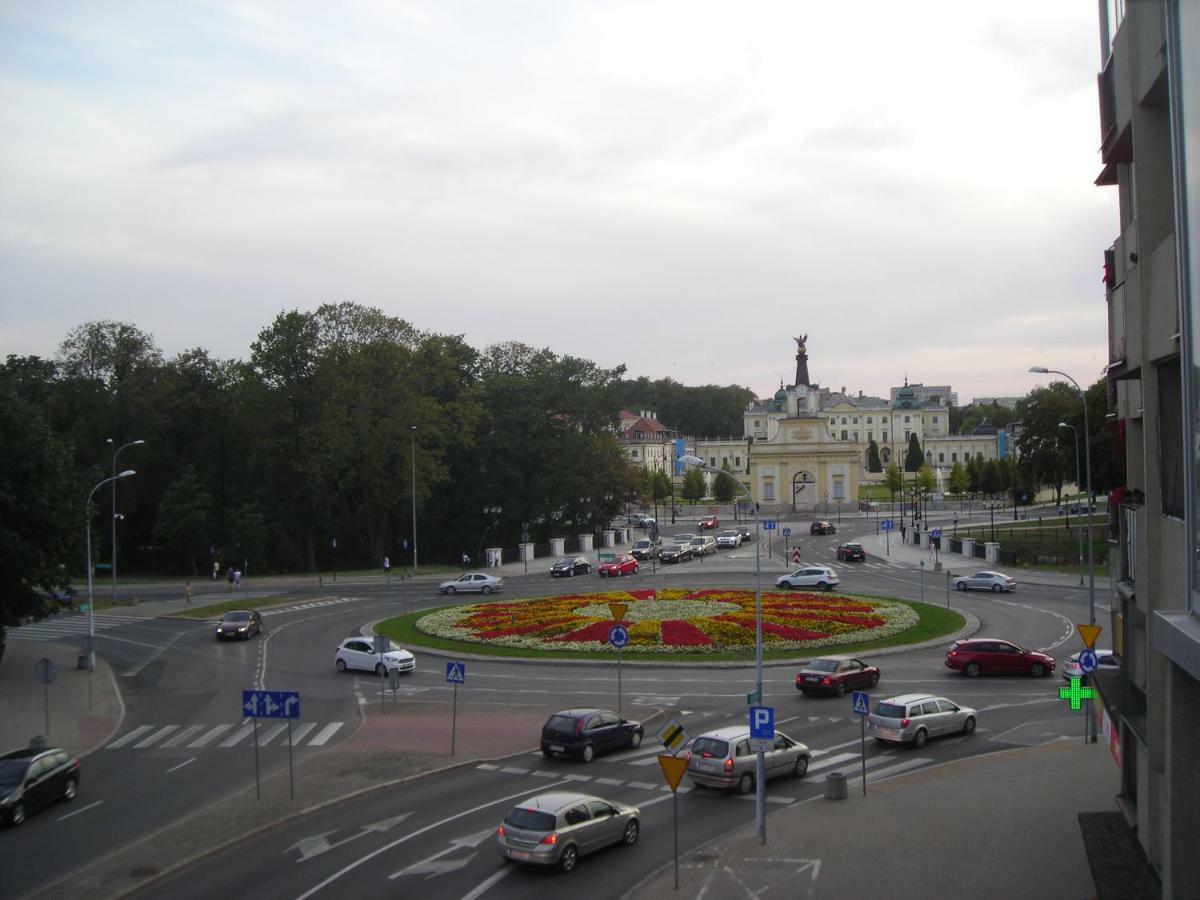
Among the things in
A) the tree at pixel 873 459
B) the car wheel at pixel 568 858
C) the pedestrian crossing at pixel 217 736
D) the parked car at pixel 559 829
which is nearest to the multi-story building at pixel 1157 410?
the parked car at pixel 559 829

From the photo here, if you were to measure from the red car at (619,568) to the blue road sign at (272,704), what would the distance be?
44396 mm

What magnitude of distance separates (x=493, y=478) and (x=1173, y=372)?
6982cm

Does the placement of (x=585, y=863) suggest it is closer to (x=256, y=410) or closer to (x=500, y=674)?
(x=500, y=674)

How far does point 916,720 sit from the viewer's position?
2427cm

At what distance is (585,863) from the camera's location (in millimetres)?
16828

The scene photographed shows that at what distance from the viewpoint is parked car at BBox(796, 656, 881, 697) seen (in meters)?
29.3

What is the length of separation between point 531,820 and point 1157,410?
35.8 feet

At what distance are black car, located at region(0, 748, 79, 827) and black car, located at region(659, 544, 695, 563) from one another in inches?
2096

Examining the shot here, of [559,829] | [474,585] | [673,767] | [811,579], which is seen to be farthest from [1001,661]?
[474,585]

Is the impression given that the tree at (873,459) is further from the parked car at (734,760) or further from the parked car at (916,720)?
the parked car at (734,760)

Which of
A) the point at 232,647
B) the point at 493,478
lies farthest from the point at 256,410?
the point at 232,647

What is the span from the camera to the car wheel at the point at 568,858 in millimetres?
16172

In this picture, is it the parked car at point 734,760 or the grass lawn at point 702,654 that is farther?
the grass lawn at point 702,654

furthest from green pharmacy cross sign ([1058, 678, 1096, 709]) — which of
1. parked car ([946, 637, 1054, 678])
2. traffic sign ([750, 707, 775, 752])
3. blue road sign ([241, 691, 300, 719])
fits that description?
blue road sign ([241, 691, 300, 719])
